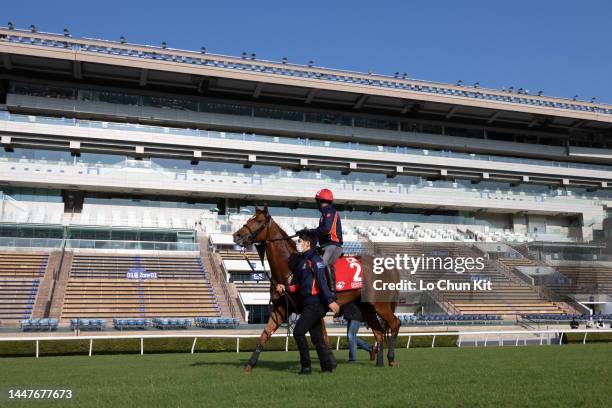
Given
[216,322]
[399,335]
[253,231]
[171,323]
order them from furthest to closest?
[216,322]
[171,323]
[399,335]
[253,231]

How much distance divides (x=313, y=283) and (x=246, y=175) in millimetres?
39301

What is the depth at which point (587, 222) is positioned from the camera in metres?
55.2

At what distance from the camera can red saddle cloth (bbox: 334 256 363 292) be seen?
995cm

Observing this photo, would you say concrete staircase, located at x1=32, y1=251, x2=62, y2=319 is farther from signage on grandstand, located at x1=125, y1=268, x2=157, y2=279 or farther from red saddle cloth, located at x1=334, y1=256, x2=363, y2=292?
red saddle cloth, located at x1=334, y1=256, x2=363, y2=292

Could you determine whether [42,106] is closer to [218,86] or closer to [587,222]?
[218,86]

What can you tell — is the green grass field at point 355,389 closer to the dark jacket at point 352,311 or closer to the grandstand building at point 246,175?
the dark jacket at point 352,311

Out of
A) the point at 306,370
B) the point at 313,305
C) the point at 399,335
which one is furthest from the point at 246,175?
the point at 306,370

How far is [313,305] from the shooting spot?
8398mm

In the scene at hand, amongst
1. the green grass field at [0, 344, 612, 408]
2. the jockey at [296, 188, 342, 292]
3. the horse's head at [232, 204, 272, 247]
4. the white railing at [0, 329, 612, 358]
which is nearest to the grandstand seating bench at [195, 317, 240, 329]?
the white railing at [0, 329, 612, 358]

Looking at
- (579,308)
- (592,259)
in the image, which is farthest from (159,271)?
(592,259)

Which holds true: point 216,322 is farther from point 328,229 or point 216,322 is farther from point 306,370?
point 306,370

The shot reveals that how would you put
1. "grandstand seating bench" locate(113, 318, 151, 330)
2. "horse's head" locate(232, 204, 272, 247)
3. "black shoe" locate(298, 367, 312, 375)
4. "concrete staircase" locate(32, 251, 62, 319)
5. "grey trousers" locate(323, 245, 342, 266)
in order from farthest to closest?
"concrete staircase" locate(32, 251, 62, 319) < "grandstand seating bench" locate(113, 318, 151, 330) < "horse's head" locate(232, 204, 272, 247) < "grey trousers" locate(323, 245, 342, 266) < "black shoe" locate(298, 367, 312, 375)

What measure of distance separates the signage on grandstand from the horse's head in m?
26.6

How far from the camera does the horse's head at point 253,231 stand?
968cm
